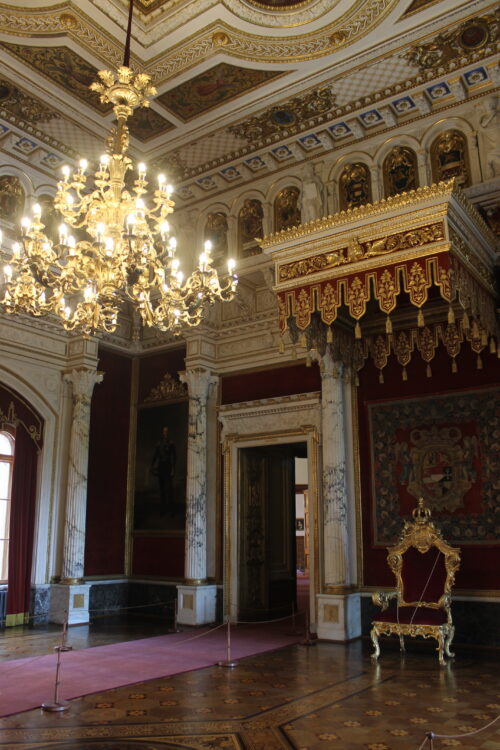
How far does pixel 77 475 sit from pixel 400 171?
612cm

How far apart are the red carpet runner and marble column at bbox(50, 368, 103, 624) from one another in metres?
1.35

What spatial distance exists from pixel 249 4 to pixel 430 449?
533 cm

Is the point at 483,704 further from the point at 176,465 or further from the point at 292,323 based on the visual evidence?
the point at 176,465

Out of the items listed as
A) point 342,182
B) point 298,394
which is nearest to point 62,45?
point 342,182

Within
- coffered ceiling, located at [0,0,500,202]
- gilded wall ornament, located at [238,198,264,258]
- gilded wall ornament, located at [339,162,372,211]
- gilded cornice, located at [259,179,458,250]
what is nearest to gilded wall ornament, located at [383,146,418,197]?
gilded wall ornament, located at [339,162,372,211]

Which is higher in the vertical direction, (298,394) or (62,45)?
(62,45)

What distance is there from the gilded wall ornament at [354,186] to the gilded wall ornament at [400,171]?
0.84 feet

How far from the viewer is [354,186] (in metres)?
8.44

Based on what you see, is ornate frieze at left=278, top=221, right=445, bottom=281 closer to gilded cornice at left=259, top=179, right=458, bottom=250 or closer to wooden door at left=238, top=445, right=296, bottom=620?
gilded cornice at left=259, top=179, right=458, bottom=250

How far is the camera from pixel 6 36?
6.85 meters

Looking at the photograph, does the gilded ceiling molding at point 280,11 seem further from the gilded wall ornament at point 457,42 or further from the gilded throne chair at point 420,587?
the gilded throne chair at point 420,587

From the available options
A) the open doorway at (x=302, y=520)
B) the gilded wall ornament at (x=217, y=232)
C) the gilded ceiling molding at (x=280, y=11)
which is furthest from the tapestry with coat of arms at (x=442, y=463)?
the open doorway at (x=302, y=520)

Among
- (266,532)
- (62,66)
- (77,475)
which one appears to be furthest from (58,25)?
(266,532)

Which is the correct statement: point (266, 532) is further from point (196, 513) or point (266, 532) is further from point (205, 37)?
point (205, 37)
